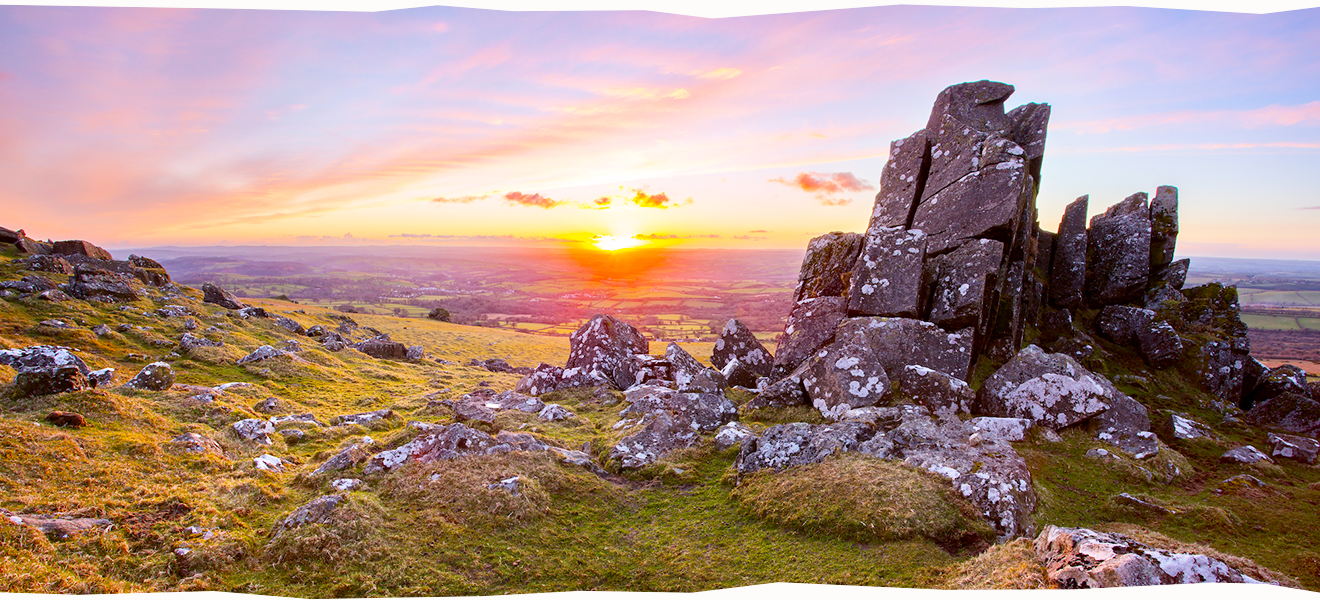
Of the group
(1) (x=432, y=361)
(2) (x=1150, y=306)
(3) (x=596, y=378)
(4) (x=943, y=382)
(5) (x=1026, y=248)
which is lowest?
(1) (x=432, y=361)

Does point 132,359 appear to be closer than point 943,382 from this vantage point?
No

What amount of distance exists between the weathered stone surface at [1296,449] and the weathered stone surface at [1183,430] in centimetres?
93

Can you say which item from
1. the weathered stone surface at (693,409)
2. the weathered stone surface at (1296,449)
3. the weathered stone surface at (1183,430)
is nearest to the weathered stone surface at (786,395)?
the weathered stone surface at (693,409)

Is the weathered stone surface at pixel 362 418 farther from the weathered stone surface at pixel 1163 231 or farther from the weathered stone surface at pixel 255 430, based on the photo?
the weathered stone surface at pixel 1163 231

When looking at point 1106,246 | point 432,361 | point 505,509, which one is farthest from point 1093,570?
point 432,361

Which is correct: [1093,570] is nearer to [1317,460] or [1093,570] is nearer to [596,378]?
[1317,460]

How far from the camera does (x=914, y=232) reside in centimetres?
1448

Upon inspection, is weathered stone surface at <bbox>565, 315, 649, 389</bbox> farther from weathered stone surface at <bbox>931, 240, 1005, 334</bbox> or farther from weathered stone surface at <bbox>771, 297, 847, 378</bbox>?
weathered stone surface at <bbox>931, 240, 1005, 334</bbox>

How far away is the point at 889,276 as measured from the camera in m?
14.2

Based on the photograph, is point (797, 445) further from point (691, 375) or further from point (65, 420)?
point (65, 420)

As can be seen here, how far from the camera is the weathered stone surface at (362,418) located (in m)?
12.8

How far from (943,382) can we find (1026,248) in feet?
23.4

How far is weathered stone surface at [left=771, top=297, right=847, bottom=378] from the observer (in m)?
14.9

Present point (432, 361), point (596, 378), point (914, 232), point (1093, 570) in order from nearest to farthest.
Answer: point (1093, 570) → point (914, 232) → point (596, 378) → point (432, 361)
